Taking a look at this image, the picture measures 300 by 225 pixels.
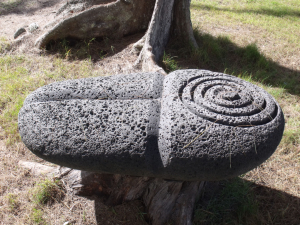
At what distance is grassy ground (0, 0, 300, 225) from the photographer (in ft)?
7.25

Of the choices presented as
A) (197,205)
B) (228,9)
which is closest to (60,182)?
(197,205)

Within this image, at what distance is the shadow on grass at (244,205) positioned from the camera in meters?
2.18

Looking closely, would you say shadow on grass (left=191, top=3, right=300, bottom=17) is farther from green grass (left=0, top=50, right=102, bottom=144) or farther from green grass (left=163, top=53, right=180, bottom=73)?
green grass (left=0, top=50, right=102, bottom=144)

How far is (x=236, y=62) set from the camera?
4.27 meters

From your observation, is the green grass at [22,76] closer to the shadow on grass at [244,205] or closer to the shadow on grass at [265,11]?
the shadow on grass at [244,205]

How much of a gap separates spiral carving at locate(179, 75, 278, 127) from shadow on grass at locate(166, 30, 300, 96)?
2211 mm

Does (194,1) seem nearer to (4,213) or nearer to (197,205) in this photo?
(197,205)

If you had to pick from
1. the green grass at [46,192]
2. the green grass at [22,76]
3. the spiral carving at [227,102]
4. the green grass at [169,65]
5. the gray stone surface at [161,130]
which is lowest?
the green grass at [46,192]

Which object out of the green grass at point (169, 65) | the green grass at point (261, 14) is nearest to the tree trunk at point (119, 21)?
the green grass at point (169, 65)

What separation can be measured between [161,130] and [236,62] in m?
3.22

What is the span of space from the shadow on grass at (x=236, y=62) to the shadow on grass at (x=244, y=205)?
6.28 feet

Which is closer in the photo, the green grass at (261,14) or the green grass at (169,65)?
the green grass at (169,65)

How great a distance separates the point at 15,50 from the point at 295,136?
426cm

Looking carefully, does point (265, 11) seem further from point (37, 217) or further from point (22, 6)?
point (37, 217)
